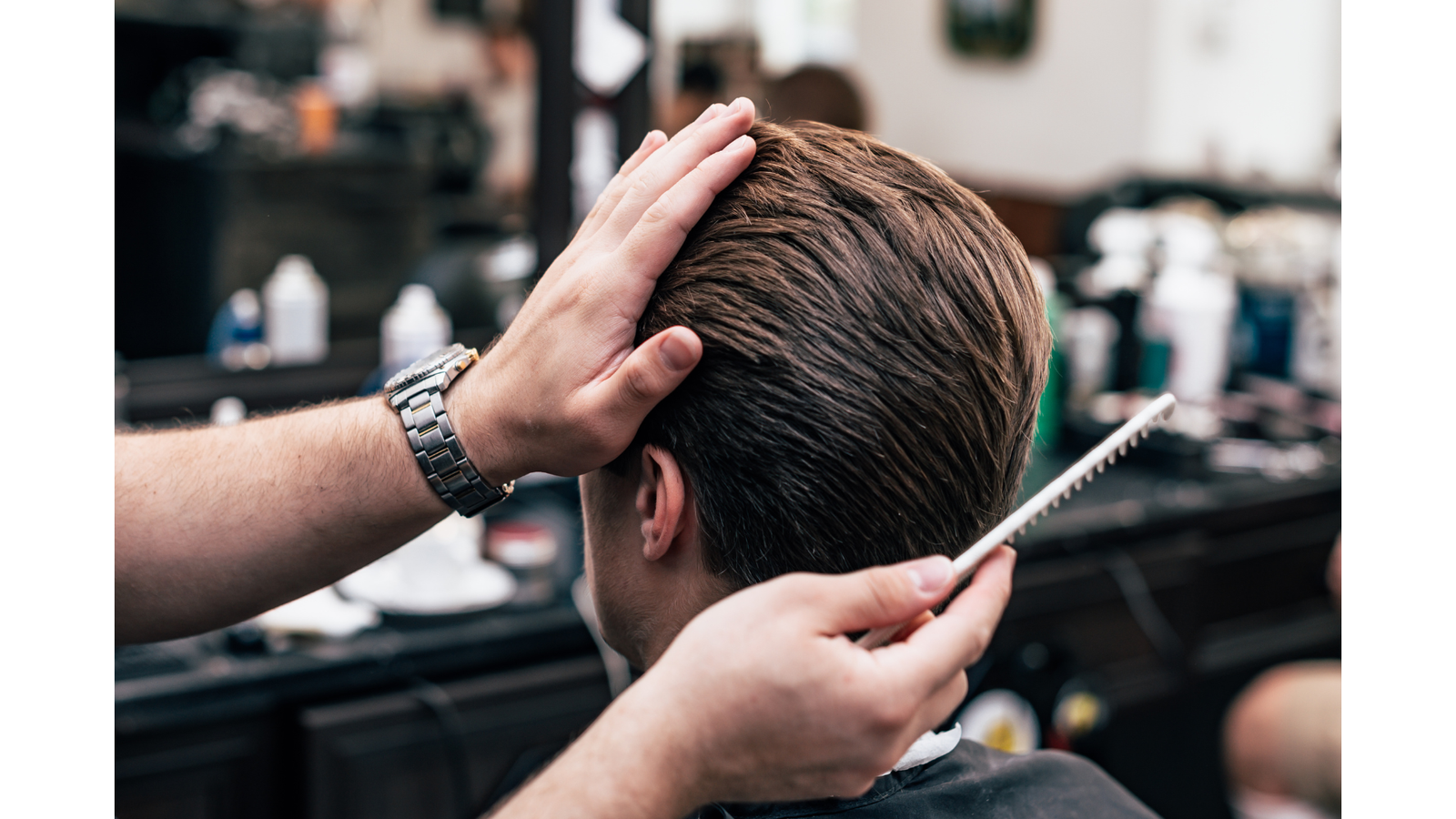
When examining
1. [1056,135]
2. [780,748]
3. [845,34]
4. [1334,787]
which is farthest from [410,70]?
[780,748]

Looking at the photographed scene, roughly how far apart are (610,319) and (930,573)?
347 millimetres

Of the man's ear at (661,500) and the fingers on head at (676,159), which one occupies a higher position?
the fingers on head at (676,159)

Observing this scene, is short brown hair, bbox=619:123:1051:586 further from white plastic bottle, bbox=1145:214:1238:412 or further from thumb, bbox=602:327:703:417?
white plastic bottle, bbox=1145:214:1238:412

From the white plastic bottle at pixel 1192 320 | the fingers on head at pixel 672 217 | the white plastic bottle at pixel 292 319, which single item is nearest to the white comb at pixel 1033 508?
the fingers on head at pixel 672 217

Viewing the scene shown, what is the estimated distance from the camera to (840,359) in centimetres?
95

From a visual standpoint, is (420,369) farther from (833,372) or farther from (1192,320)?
(1192,320)

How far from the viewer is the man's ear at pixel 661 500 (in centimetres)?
99

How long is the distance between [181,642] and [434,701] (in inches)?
14.4

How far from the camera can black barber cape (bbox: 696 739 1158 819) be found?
3.60 ft

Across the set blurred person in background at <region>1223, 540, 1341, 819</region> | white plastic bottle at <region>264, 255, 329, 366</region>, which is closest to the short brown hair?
white plastic bottle at <region>264, 255, 329, 366</region>

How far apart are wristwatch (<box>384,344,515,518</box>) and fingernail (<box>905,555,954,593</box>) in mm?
441

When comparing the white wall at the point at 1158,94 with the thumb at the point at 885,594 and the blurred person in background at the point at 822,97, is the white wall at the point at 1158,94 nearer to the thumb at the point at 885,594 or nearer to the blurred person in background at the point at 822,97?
the blurred person in background at the point at 822,97

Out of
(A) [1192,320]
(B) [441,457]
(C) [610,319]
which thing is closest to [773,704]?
(C) [610,319]
